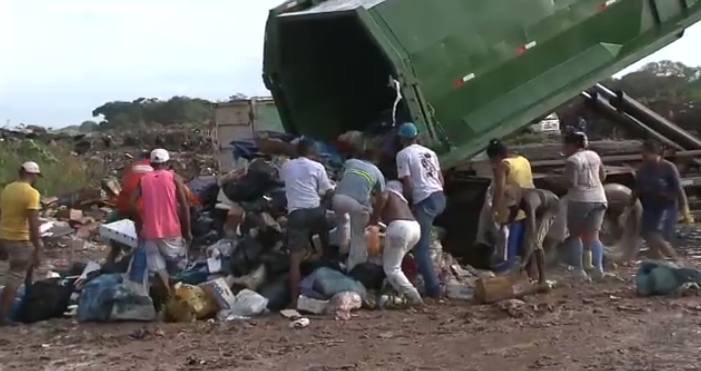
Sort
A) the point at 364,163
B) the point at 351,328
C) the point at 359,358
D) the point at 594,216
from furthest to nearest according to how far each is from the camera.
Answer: the point at 594,216
the point at 364,163
the point at 351,328
the point at 359,358

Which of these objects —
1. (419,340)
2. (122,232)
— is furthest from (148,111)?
(419,340)

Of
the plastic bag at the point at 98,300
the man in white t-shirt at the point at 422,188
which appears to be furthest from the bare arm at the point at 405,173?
the plastic bag at the point at 98,300

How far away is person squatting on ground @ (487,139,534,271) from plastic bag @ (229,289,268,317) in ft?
6.73

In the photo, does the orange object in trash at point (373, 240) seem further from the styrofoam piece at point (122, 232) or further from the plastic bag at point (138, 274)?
the styrofoam piece at point (122, 232)

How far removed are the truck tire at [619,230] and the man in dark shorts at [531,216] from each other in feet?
2.71

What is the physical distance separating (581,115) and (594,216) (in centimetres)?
332

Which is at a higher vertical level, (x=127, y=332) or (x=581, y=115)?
(x=581, y=115)

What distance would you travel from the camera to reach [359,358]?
6984mm

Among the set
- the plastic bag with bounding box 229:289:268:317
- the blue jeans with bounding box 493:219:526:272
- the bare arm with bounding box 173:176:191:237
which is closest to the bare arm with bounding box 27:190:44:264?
the bare arm with bounding box 173:176:191:237

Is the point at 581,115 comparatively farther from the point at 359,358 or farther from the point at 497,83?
the point at 359,358

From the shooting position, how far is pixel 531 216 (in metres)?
9.07

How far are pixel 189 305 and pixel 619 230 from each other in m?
4.68

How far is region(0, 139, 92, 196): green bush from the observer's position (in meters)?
20.0

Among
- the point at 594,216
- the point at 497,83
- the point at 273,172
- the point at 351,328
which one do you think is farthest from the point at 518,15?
the point at 351,328
